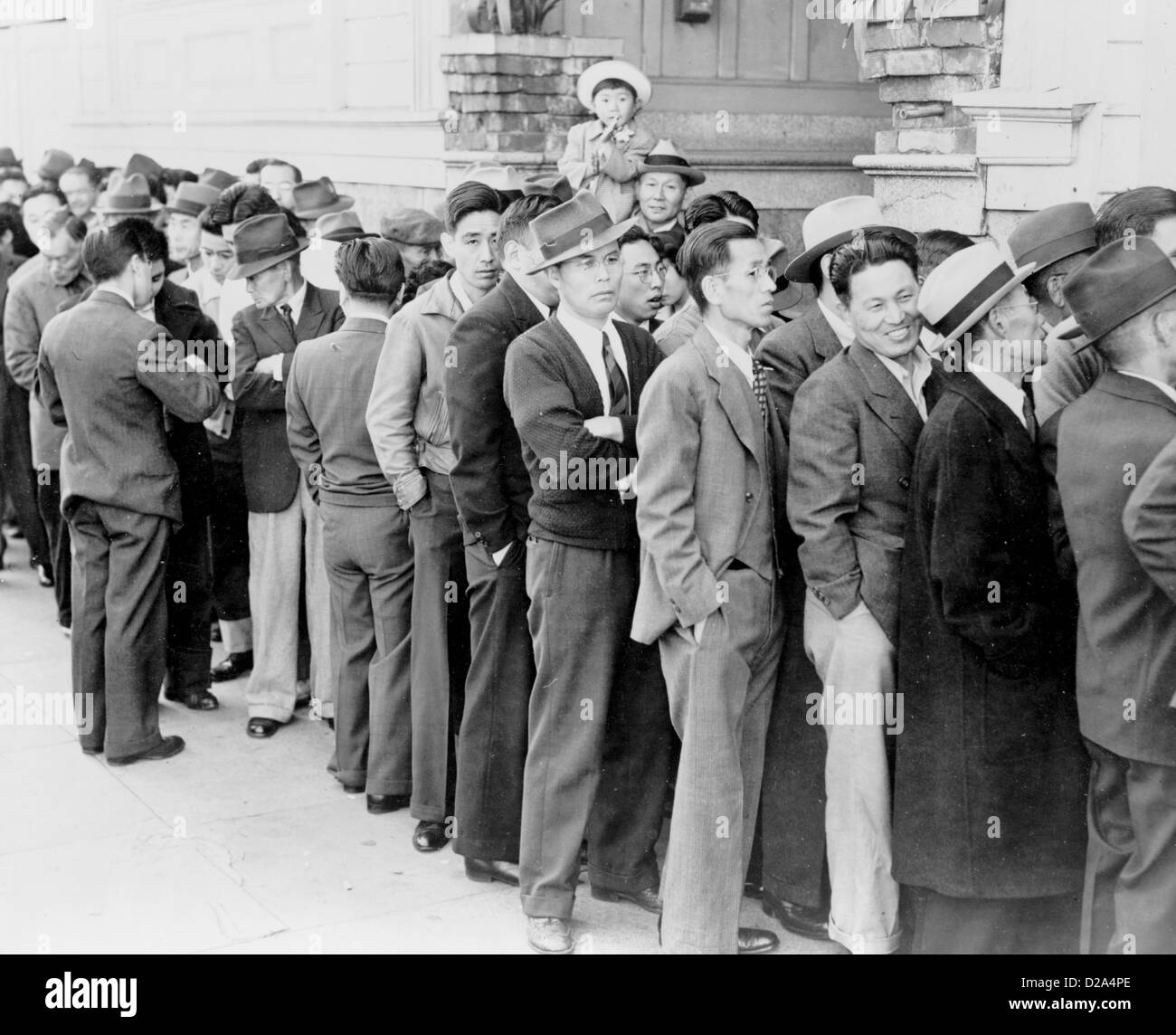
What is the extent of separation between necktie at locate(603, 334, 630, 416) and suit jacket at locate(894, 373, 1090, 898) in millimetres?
927

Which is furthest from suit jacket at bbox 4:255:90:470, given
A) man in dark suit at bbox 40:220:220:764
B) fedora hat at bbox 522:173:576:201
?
fedora hat at bbox 522:173:576:201

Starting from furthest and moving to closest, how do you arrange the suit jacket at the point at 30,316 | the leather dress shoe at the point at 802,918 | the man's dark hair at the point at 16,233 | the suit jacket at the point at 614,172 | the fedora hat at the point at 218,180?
the man's dark hair at the point at 16,233
the fedora hat at the point at 218,180
the suit jacket at the point at 30,316
the suit jacket at the point at 614,172
the leather dress shoe at the point at 802,918

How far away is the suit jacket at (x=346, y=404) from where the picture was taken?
5.44 metres

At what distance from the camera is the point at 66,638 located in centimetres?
761

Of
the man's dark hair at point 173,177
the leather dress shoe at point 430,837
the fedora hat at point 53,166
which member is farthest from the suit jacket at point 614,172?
the fedora hat at point 53,166

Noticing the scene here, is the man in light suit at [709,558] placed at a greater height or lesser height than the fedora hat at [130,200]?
lesser

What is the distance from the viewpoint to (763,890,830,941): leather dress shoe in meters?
4.38

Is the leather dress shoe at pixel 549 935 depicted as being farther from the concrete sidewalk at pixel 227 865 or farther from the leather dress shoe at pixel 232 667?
the leather dress shoe at pixel 232 667

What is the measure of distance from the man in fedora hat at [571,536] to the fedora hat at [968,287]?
95 cm

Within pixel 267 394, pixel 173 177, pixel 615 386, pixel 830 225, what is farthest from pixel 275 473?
pixel 173 177

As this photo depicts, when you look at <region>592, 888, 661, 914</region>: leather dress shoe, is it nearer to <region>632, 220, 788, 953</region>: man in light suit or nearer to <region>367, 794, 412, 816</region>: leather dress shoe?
<region>632, 220, 788, 953</region>: man in light suit

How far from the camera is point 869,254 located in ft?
13.3
